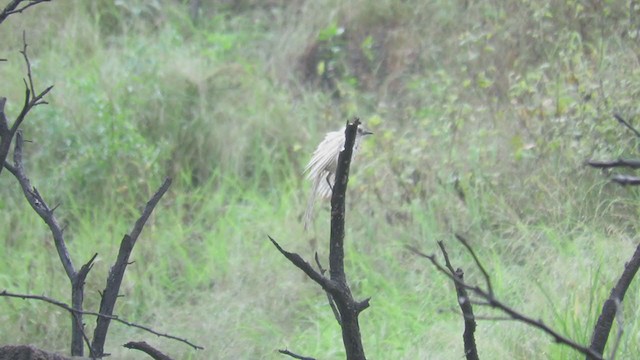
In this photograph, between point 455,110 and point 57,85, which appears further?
point 57,85

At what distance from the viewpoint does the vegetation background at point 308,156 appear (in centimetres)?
368

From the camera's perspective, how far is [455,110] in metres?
4.93

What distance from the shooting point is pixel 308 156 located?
5133 mm

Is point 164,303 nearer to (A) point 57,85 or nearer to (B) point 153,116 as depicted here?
(B) point 153,116

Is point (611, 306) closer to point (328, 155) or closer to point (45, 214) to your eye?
point (328, 155)

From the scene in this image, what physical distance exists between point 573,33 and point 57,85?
2.82 meters

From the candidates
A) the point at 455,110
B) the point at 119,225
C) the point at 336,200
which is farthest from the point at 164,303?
the point at 336,200

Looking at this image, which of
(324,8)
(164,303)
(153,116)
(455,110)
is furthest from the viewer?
(324,8)

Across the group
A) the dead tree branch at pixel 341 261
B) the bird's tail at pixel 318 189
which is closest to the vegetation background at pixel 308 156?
the bird's tail at pixel 318 189

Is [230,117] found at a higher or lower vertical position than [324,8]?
lower

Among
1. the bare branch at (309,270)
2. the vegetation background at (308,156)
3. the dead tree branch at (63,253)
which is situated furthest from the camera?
the vegetation background at (308,156)

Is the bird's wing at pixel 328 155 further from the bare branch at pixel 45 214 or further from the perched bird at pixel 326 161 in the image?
the bare branch at pixel 45 214

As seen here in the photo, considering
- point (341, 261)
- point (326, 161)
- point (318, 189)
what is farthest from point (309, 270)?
point (318, 189)

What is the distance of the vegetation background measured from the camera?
3676mm
